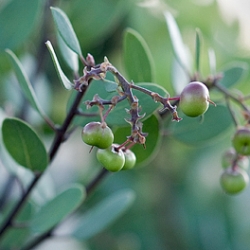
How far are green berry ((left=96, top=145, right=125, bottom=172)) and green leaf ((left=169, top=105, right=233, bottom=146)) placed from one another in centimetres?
26

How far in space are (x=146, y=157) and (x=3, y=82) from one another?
43 centimetres

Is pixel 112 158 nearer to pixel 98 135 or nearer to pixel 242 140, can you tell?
pixel 98 135

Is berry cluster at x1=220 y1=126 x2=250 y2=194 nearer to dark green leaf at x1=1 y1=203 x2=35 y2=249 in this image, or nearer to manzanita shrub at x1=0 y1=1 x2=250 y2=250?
manzanita shrub at x1=0 y1=1 x2=250 y2=250

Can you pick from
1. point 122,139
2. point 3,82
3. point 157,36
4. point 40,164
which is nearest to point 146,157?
point 122,139

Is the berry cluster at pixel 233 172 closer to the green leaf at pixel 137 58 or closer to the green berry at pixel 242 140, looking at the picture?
the green berry at pixel 242 140

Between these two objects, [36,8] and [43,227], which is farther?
[36,8]

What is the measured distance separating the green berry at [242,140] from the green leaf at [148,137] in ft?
0.36

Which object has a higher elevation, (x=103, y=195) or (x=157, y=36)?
(x=157, y=36)

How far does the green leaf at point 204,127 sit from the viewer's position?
78 cm

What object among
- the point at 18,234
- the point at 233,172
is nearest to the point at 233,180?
the point at 233,172

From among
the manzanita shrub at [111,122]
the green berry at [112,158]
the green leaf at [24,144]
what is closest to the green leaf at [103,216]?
the manzanita shrub at [111,122]

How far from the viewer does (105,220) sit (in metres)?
0.88

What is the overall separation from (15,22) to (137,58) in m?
0.28

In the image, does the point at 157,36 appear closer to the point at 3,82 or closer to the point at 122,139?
the point at 3,82
